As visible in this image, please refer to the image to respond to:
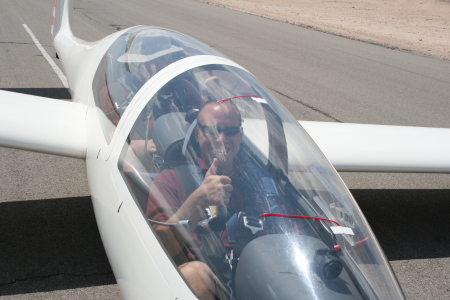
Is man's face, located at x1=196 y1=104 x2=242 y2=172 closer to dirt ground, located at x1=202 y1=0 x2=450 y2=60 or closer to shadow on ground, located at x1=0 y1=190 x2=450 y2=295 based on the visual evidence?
shadow on ground, located at x1=0 y1=190 x2=450 y2=295

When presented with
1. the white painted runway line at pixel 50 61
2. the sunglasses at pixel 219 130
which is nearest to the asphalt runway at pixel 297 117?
the white painted runway line at pixel 50 61

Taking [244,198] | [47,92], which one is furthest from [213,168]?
[47,92]

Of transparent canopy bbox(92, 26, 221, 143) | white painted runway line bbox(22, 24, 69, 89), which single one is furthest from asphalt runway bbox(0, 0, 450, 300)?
transparent canopy bbox(92, 26, 221, 143)

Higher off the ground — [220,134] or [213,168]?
[220,134]

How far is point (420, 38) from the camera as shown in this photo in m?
18.5

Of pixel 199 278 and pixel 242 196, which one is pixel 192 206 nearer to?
pixel 242 196

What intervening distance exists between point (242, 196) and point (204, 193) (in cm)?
19

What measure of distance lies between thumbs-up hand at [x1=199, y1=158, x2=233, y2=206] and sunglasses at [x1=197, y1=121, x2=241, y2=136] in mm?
259

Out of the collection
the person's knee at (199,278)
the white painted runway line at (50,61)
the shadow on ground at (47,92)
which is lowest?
the white painted runway line at (50,61)

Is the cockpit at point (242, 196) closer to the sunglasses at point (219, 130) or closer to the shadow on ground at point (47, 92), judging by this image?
the sunglasses at point (219, 130)

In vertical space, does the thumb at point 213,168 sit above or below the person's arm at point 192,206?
above

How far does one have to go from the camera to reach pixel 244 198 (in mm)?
2309

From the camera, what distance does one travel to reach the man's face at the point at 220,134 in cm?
248

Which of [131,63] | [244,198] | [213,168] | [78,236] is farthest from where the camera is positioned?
[78,236]
